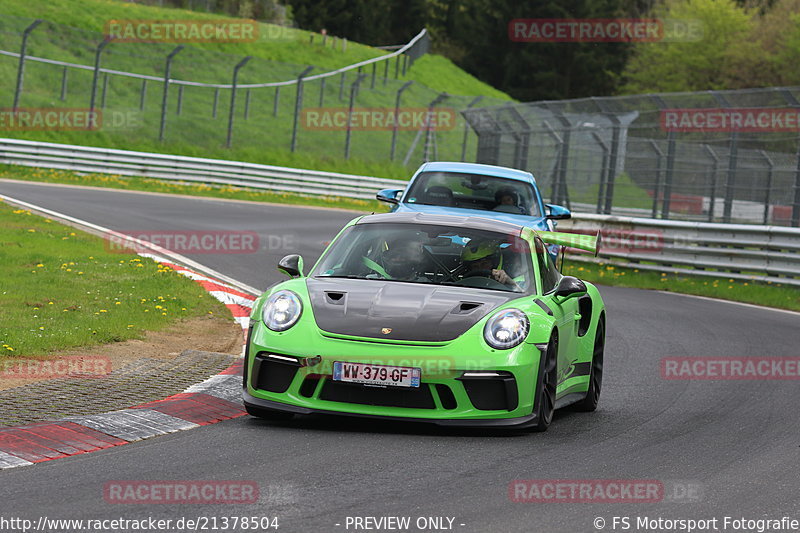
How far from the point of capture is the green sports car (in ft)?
22.7

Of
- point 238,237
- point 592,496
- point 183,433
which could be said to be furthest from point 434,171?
point 592,496

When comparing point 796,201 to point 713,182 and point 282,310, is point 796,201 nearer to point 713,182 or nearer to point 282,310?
point 713,182

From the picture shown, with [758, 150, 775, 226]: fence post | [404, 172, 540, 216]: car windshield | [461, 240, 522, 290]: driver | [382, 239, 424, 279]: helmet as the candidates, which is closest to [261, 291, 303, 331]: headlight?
[382, 239, 424, 279]: helmet

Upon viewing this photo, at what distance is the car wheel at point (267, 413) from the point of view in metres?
7.16

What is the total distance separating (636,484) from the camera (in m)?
6.02

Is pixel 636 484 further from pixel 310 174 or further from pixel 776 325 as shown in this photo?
pixel 310 174

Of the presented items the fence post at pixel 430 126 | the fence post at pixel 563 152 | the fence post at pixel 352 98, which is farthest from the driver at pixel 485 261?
the fence post at pixel 352 98

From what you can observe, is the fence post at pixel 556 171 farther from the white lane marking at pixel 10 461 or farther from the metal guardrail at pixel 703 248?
the white lane marking at pixel 10 461

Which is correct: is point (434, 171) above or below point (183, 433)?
above

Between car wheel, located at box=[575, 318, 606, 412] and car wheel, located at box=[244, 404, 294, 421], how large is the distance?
7.17 ft

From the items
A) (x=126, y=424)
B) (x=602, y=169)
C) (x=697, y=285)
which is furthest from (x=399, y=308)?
(x=602, y=169)

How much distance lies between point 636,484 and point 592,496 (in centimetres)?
37

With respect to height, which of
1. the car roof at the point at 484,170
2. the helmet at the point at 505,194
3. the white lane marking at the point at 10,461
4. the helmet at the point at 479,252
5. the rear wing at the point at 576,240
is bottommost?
the white lane marking at the point at 10,461

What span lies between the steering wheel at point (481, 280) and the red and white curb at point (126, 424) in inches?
62.1
